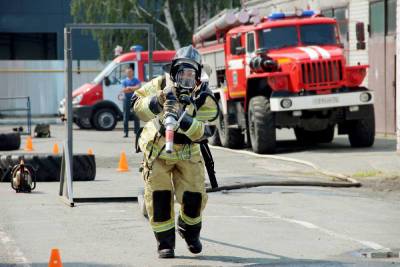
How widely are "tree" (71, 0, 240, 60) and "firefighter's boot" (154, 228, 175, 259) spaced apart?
105 feet

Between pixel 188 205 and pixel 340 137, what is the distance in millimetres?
17685

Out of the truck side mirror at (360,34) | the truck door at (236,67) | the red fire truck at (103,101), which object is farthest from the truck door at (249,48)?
the red fire truck at (103,101)

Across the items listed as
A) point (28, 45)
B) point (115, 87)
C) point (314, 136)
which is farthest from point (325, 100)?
point (28, 45)

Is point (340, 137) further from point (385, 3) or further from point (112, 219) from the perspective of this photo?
point (112, 219)

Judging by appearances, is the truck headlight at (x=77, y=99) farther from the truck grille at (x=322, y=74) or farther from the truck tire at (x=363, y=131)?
the truck grille at (x=322, y=74)

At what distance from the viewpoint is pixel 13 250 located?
9.84m

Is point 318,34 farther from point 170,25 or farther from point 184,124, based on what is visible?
point 170,25

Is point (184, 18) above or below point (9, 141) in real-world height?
above

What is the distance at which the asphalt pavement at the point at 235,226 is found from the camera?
9453 millimetres

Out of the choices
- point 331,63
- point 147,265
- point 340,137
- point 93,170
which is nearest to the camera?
point 147,265

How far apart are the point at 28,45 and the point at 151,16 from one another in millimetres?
8882

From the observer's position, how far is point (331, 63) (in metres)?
21.5

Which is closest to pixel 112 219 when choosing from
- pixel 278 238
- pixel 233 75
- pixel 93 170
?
pixel 278 238

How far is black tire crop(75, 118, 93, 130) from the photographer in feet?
113
